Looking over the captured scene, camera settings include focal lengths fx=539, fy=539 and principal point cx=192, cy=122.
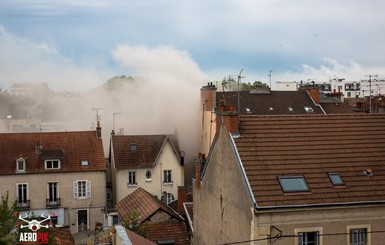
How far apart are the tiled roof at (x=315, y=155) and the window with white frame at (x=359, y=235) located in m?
1.11

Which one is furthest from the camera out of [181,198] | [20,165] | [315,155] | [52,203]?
[52,203]

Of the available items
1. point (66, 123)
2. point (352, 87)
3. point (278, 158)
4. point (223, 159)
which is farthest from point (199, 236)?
point (352, 87)

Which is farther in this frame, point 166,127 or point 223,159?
point 166,127

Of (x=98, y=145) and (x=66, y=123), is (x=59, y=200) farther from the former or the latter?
(x=66, y=123)

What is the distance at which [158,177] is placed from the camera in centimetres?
4947

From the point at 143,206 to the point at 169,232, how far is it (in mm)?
3131

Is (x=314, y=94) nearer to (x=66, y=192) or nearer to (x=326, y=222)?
(x=66, y=192)

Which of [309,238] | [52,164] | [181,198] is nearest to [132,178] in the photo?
[52,164]

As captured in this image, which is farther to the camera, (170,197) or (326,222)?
(170,197)

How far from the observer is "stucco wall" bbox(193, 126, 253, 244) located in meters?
22.3

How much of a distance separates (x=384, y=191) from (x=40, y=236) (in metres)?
13.9

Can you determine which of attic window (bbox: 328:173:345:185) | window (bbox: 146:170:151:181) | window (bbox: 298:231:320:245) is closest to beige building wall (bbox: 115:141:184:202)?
window (bbox: 146:170:151:181)

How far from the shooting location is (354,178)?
23.0 metres

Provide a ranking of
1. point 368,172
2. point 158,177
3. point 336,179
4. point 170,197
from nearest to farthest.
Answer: point 336,179
point 368,172
point 170,197
point 158,177
